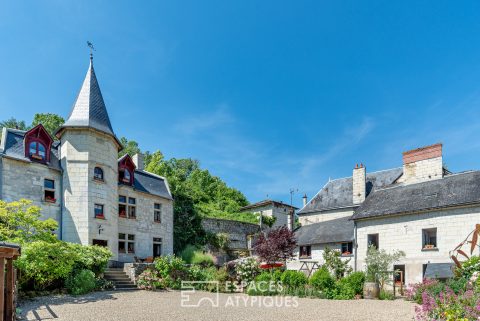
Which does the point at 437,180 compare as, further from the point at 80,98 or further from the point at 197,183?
the point at 197,183

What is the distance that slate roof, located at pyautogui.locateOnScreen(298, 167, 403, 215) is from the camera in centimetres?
2598

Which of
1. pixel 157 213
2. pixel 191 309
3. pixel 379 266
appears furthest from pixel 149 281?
pixel 379 266

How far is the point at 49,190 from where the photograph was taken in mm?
16953

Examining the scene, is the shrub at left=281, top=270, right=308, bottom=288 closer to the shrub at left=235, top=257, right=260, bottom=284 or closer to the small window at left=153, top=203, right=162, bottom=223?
the shrub at left=235, top=257, right=260, bottom=284

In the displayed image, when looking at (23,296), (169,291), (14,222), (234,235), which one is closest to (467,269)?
(169,291)

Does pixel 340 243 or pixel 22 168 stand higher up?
pixel 22 168

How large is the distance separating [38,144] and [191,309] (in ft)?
37.4

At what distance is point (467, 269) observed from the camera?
24.8 feet

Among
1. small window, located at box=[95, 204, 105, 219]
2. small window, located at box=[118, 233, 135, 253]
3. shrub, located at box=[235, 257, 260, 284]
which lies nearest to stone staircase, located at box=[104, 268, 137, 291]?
small window, located at box=[95, 204, 105, 219]

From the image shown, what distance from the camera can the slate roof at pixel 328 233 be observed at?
19.9m

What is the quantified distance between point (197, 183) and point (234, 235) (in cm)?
1072

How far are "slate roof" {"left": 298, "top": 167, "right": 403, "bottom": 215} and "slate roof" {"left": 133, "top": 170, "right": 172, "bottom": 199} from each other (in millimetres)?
11079

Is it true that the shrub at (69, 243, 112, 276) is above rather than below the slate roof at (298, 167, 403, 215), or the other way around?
below

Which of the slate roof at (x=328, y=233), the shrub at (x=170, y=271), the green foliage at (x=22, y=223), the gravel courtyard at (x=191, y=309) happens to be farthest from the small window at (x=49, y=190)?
the slate roof at (x=328, y=233)
